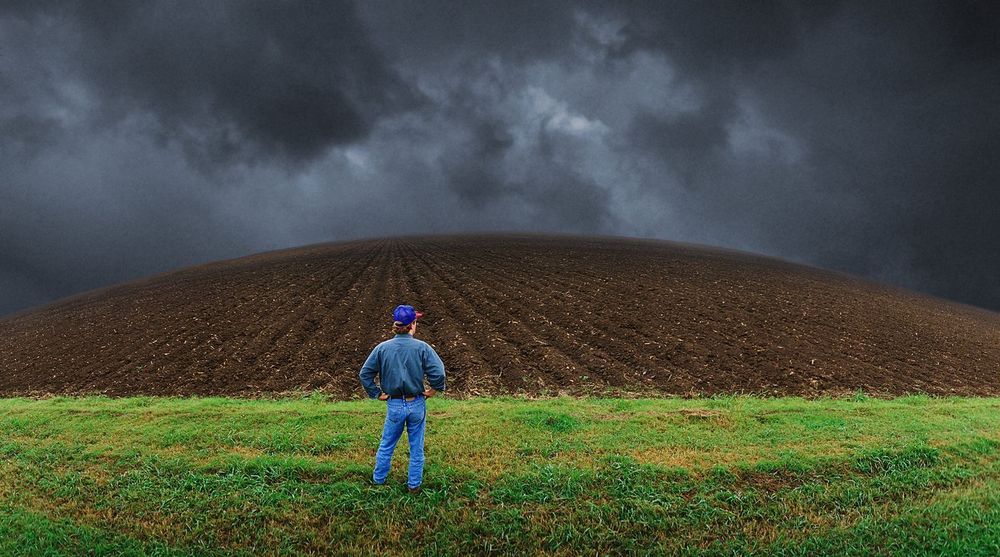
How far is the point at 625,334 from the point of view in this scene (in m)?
18.8

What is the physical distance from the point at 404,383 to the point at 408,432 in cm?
76

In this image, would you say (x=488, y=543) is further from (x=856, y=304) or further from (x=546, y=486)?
(x=856, y=304)

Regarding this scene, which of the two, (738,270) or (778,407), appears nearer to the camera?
(778,407)

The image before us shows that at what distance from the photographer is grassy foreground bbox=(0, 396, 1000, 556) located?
5.80 m

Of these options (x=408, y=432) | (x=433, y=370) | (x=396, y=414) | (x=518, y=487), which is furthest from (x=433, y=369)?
(x=518, y=487)

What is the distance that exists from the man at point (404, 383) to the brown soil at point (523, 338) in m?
6.61

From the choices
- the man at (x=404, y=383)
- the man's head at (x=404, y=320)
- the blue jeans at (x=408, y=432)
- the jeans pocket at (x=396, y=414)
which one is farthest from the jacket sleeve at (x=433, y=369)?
the jeans pocket at (x=396, y=414)

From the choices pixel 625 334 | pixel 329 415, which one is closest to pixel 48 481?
pixel 329 415

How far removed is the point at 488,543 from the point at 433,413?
4328mm

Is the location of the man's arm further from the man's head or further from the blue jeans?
the man's head

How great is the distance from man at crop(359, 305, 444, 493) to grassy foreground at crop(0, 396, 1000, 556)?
Answer: 52 centimetres

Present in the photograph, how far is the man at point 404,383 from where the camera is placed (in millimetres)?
Result: 6238

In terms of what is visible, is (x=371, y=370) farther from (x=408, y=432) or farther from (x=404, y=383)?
(x=408, y=432)

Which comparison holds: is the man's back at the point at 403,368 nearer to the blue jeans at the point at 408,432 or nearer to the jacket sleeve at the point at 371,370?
the jacket sleeve at the point at 371,370
